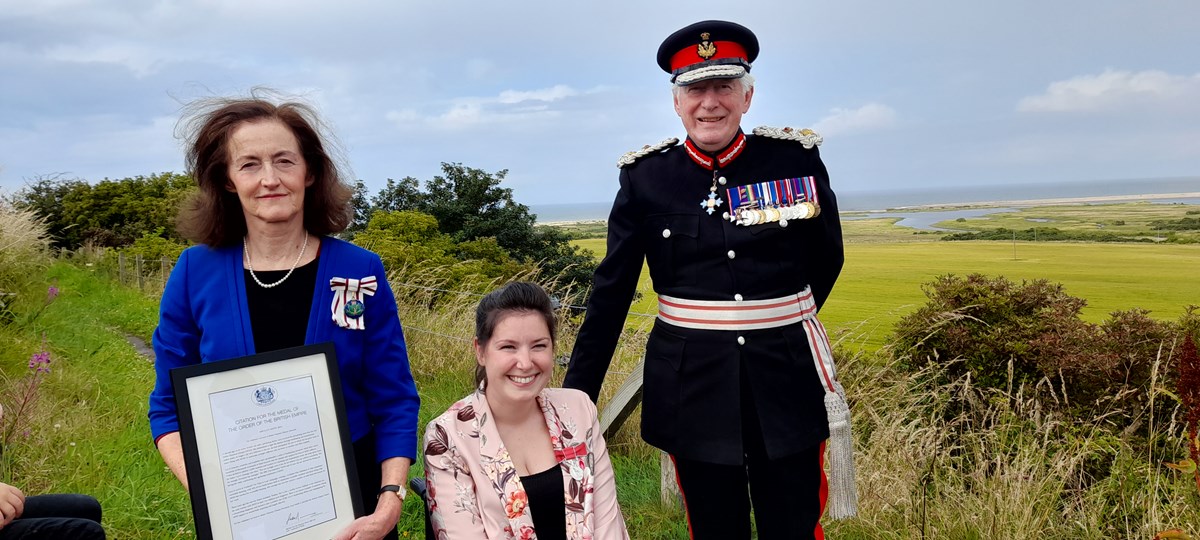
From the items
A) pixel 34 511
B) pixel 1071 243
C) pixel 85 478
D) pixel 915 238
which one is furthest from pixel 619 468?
pixel 915 238

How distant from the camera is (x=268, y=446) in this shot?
1680mm

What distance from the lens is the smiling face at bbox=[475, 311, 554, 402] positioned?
1973 millimetres

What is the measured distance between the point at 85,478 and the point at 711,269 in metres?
3.61

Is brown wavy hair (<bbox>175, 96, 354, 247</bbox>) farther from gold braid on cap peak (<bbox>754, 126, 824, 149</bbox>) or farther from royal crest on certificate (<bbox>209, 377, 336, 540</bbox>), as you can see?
gold braid on cap peak (<bbox>754, 126, 824, 149</bbox>)

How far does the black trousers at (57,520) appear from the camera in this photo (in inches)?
74.4

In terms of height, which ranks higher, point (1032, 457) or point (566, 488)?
point (566, 488)

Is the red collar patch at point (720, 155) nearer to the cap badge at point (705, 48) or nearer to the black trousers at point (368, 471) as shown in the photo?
the cap badge at point (705, 48)

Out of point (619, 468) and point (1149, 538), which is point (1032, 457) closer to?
point (1149, 538)

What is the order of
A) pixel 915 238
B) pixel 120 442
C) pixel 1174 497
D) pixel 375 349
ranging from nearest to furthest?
pixel 375 349
pixel 1174 497
pixel 120 442
pixel 915 238

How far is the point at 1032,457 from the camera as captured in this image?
3803 millimetres

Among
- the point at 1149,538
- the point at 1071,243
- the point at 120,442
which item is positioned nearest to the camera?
the point at 1149,538

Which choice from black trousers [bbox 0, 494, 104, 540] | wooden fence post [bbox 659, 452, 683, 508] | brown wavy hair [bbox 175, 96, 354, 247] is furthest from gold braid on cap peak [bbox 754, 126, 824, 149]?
black trousers [bbox 0, 494, 104, 540]

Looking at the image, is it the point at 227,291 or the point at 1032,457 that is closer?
the point at 227,291

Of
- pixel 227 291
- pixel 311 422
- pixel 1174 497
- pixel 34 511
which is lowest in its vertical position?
pixel 1174 497
